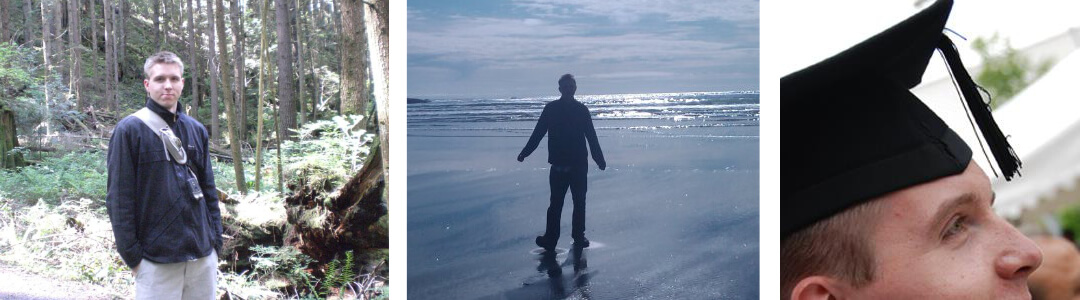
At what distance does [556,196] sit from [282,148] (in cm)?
113

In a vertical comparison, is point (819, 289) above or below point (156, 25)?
below

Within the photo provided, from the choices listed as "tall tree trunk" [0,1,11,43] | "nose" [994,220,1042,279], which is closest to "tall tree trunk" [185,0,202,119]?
"tall tree trunk" [0,1,11,43]

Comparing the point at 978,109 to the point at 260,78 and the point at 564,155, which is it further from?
the point at 260,78

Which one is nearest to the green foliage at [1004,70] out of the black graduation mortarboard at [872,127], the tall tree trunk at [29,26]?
the black graduation mortarboard at [872,127]

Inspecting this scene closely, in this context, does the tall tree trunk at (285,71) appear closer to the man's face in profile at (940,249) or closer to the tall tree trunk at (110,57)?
the tall tree trunk at (110,57)

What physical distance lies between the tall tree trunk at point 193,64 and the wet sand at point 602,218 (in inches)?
32.9

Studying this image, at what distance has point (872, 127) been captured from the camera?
8.49 feet

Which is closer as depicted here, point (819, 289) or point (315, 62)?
point (819, 289)

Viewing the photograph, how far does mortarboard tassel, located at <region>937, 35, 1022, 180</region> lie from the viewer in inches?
110

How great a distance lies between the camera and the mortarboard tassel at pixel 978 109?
2.80 metres

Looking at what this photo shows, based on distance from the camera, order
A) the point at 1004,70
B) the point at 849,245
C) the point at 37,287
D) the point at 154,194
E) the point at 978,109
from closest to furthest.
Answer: the point at 849,245
the point at 978,109
the point at 154,194
the point at 37,287
the point at 1004,70

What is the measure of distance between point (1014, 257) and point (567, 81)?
5.31 feet

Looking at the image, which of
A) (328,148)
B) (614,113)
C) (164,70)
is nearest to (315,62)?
(328,148)

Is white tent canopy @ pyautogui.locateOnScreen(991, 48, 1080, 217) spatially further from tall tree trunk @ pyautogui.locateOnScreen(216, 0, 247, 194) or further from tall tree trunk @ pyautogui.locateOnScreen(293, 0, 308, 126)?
tall tree trunk @ pyautogui.locateOnScreen(216, 0, 247, 194)
